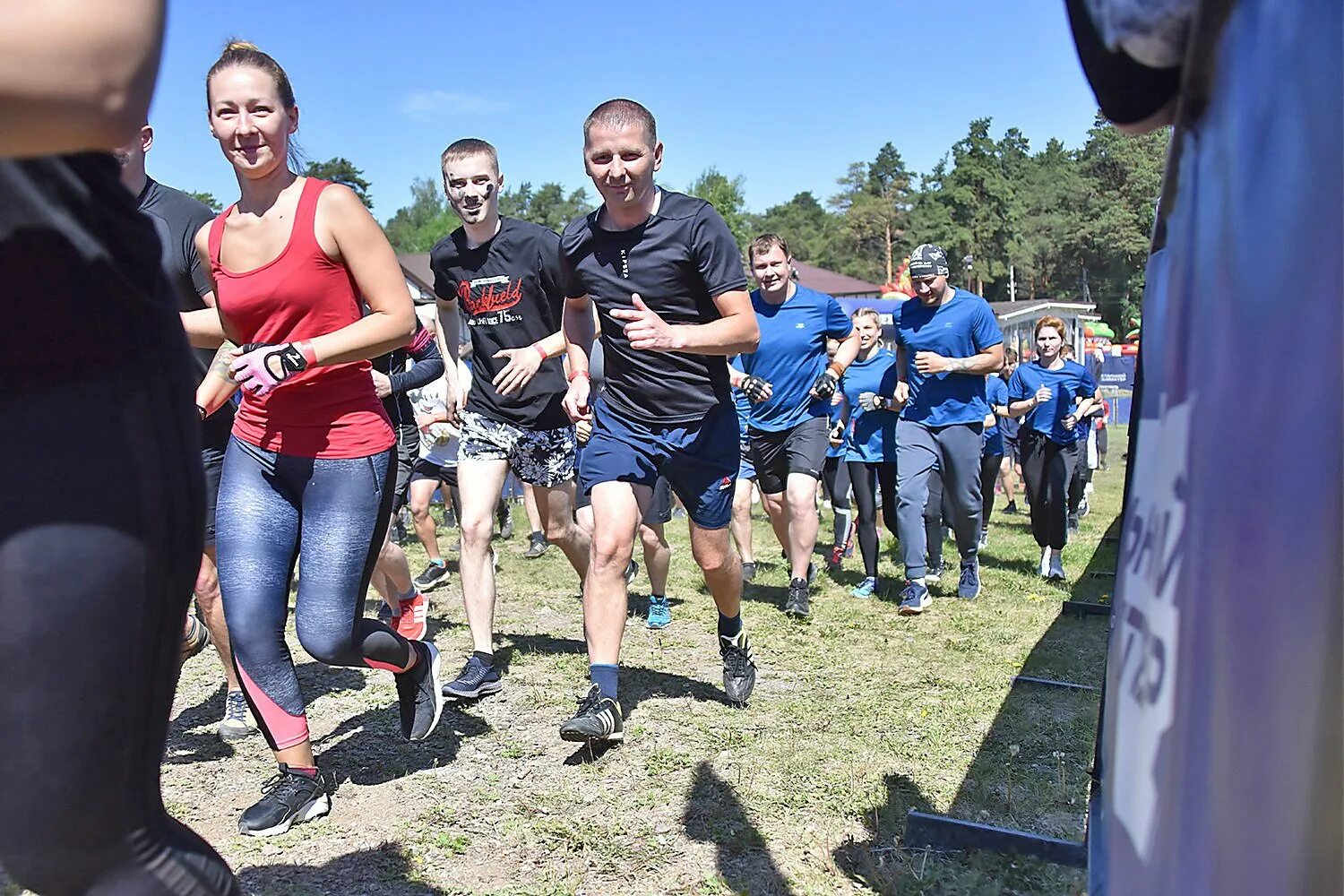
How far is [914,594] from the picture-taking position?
6.99m

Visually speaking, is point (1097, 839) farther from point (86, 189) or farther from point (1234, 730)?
point (86, 189)

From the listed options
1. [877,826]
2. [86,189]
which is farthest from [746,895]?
[86,189]

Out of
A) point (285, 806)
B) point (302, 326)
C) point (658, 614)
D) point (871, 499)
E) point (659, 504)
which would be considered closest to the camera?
point (302, 326)

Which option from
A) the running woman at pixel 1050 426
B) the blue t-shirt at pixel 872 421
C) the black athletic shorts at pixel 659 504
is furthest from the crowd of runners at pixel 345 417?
the running woman at pixel 1050 426

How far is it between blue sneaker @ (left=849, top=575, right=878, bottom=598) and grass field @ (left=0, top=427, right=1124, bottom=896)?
3.66 ft

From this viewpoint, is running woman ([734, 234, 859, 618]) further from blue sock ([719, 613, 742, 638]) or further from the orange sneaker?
the orange sneaker

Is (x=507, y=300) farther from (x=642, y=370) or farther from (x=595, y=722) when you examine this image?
(x=595, y=722)

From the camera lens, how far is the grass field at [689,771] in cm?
315

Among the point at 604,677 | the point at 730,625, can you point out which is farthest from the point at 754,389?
the point at 604,677

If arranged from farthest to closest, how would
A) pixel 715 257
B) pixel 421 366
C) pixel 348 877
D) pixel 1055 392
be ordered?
1. pixel 1055 392
2. pixel 421 366
3. pixel 715 257
4. pixel 348 877

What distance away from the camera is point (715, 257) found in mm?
4227

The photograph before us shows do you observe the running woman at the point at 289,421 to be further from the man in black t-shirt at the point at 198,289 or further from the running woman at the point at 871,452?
the running woman at the point at 871,452

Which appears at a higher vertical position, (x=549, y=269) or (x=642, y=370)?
(x=549, y=269)

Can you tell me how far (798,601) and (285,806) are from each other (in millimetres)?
4034
